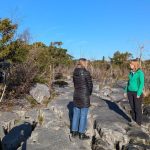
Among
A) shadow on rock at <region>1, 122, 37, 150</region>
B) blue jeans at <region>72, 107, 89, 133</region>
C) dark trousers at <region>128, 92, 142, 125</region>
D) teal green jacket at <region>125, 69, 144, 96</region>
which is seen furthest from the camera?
dark trousers at <region>128, 92, 142, 125</region>

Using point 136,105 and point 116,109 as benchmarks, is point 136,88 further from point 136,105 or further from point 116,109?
point 116,109

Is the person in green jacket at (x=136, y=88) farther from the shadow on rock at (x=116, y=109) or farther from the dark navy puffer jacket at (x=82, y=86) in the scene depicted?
the dark navy puffer jacket at (x=82, y=86)

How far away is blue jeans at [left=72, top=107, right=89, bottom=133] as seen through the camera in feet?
31.4

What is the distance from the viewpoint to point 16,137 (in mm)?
9617

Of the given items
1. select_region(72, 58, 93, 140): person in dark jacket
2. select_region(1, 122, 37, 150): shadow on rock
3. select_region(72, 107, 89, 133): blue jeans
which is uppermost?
select_region(72, 58, 93, 140): person in dark jacket

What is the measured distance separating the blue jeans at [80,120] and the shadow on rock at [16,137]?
1274mm

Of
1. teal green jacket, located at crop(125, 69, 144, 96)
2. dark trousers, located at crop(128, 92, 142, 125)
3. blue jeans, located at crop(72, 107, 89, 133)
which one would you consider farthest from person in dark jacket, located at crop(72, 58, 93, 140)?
dark trousers, located at crop(128, 92, 142, 125)

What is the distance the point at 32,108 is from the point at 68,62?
1176cm

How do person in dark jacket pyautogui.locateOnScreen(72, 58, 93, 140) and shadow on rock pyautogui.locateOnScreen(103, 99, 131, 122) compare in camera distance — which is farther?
shadow on rock pyautogui.locateOnScreen(103, 99, 131, 122)

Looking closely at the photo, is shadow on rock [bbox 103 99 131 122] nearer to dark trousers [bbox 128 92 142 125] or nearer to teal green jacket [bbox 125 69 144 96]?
dark trousers [bbox 128 92 142 125]

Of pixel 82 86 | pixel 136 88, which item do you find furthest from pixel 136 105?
pixel 82 86

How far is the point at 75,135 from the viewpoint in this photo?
978 centimetres

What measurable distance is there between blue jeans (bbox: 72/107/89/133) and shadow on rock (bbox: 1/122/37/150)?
127 centimetres

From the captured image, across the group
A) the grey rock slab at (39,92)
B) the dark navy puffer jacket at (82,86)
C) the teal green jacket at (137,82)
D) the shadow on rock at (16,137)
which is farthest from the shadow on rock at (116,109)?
the shadow on rock at (16,137)
